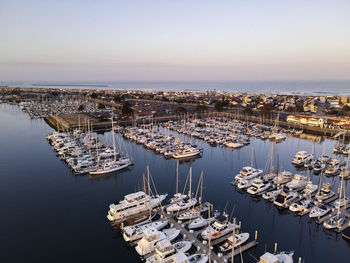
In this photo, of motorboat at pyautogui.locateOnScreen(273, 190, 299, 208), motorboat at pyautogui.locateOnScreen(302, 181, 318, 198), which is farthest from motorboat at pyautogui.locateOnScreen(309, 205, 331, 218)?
motorboat at pyautogui.locateOnScreen(302, 181, 318, 198)

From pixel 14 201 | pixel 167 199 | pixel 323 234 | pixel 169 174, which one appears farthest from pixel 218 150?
pixel 14 201

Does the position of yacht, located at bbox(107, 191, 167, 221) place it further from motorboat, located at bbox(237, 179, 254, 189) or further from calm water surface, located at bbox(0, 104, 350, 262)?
motorboat, located at bbox(237, 179, 254, 189)

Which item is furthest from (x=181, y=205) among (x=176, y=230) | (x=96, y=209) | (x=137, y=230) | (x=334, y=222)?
(x=334, y=222)

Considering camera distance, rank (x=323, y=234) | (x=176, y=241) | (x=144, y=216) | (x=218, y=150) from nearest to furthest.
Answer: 1. (x=176, y=241)
2. (x=323, y=234)
3. (x=144, y=216)
4. (x=218, y=150)

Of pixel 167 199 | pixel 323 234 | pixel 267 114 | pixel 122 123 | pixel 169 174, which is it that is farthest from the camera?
pixel 267 114

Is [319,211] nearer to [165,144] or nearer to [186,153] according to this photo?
[186,153]

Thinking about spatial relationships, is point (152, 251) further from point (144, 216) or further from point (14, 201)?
point (14, 201)

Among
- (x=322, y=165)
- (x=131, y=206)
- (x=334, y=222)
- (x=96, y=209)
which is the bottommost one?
(x=96, y=209)
